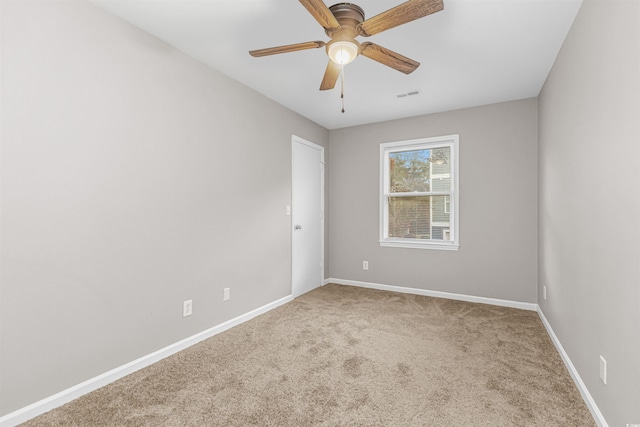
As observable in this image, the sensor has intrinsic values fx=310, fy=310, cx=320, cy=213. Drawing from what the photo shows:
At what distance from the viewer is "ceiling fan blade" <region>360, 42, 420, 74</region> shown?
6.09 feet

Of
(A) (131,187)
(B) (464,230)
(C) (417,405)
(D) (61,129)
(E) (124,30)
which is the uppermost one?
(E) (124,30)

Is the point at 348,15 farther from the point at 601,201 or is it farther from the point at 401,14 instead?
the point at 601,201

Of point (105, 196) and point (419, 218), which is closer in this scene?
point (105, 196)

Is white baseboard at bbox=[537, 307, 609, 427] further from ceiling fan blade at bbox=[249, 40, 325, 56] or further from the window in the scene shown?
ceiling fan blade at bbox=[249, 40, 325, 56]

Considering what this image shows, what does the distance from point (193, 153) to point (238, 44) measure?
97 centimetres

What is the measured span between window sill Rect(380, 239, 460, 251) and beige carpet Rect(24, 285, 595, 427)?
3.54 feet

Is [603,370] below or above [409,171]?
below

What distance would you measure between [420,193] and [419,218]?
35 centimetres

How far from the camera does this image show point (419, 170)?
14.3 feet

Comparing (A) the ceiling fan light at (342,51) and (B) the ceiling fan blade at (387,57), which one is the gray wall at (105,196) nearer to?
(A) the ceiling fan light at (342,51)

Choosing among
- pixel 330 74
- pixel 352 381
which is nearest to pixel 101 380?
pixel 352 381

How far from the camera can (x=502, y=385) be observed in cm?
205

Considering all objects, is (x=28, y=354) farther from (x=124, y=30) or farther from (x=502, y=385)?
(x=502, y=385)

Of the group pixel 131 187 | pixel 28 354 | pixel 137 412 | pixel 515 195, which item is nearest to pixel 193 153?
pixel 131 187
